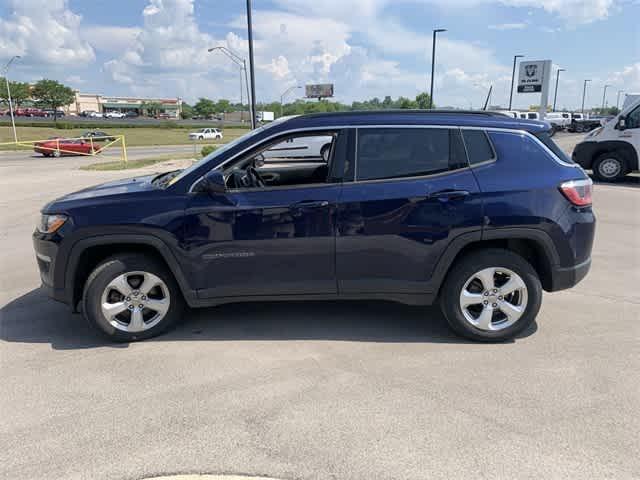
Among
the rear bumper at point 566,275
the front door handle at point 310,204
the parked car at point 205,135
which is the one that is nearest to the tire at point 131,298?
the front door handle at point 310,204

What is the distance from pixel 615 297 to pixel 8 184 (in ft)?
49.4

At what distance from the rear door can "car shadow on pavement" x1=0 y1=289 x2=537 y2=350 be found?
466mm

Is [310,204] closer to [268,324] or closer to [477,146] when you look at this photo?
[268,324]

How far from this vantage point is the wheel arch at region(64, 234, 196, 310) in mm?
3744

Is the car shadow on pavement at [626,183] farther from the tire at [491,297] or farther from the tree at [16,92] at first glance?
the tree at [16,92]

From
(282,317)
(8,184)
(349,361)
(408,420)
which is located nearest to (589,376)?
(408,420)

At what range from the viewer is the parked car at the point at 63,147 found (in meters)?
27.4

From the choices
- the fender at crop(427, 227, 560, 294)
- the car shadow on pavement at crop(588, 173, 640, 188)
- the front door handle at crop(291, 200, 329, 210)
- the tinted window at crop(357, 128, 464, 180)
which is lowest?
the car shadow on pavement at crop(588, 173, 640, 188)

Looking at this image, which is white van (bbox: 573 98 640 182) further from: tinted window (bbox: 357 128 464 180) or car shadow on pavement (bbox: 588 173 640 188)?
tinted window (bbox: 357 128 464 180)

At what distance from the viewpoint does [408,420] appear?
2906mm

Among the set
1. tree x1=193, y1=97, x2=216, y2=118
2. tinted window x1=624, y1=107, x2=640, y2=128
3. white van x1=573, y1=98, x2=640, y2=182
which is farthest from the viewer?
tree x1=193, y1=97, x2=216, y2=118

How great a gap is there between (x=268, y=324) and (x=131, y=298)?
116 centimetres

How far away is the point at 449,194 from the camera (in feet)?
12.1

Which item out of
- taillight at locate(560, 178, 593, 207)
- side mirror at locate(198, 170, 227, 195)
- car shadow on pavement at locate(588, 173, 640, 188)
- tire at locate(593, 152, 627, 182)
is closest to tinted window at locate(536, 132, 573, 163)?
taillight at locate(560, 178, 593, 207)
